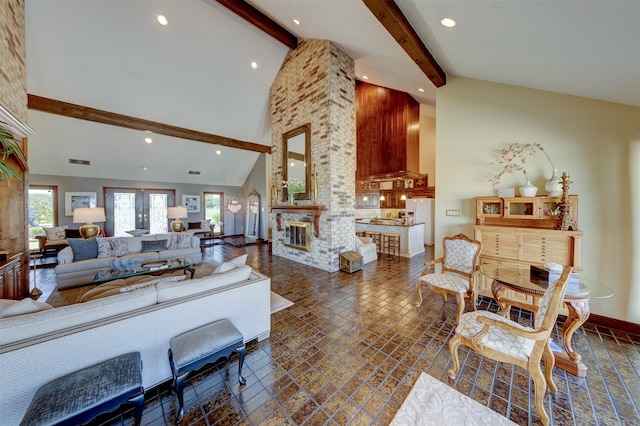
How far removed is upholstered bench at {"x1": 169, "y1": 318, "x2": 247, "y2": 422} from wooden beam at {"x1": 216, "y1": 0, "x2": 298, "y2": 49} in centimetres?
549

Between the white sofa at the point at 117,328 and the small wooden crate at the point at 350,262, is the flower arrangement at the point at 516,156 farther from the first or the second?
the white sofa at the point at 117,328

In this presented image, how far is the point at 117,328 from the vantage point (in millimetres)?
1646

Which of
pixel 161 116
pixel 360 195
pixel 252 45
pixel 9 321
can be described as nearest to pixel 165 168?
pixel 161 116

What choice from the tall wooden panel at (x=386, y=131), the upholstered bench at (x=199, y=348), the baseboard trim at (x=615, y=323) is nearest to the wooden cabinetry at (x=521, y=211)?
the baseboard trim at (x=615, y=323)

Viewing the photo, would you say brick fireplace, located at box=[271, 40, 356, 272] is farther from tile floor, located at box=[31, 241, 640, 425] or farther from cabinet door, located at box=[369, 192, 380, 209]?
cabinet door, located at box=[369, 192, 380, 209]

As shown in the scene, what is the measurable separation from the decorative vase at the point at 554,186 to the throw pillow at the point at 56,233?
1115 cm

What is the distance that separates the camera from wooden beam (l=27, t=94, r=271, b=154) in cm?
511

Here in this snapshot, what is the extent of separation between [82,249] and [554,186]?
801 centimetres

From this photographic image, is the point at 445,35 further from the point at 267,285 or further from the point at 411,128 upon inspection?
the point at 411,128

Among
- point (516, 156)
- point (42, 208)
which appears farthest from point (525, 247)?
point (42, 208)

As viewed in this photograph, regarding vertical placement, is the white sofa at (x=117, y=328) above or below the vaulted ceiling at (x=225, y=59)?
below

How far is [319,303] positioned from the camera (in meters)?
3.38

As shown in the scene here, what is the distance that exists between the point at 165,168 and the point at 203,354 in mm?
8479

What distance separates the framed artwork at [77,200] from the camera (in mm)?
7164
